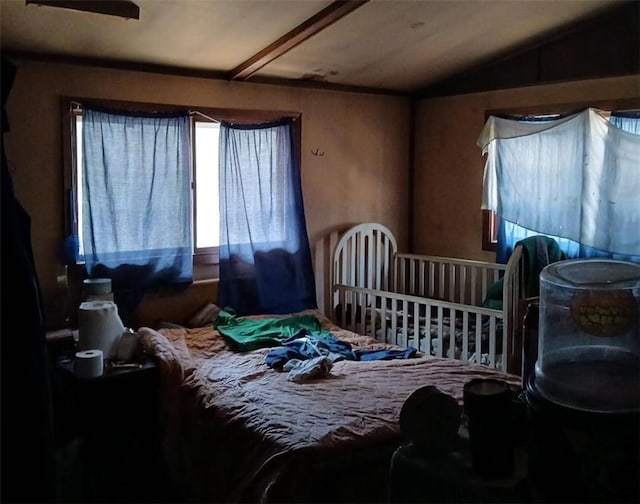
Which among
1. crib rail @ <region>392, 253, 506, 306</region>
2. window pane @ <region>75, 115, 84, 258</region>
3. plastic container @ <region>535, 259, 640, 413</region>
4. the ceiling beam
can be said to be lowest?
crib rail @ <region>392, 253, 506, 306</region>

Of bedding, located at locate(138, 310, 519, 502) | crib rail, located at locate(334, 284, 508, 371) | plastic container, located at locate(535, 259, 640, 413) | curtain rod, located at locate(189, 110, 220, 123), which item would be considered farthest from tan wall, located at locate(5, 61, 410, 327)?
plastic container, located at locate(535, 259, 640, 413)

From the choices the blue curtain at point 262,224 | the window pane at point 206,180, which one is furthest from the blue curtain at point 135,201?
the blue curtain at point 262,224

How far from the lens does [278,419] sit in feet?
8.58

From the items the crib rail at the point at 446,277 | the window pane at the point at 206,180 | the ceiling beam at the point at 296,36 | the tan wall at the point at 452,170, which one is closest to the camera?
the ceiling beam at the point at 296,36

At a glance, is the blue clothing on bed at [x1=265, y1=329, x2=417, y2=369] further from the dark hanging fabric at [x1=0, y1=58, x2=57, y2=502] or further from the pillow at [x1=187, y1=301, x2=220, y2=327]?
the dark hanging fabric at [x1=0, y1=58, x2=57, y2=502]

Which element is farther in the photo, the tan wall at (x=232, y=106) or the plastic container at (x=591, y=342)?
the tan wall at (x=232, y=106)

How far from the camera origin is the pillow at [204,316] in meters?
4.02

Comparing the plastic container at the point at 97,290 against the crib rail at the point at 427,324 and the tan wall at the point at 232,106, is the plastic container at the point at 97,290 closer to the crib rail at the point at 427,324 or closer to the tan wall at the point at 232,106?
the tan wall at the point at 232,106

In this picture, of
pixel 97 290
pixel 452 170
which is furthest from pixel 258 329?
pixel 452 170

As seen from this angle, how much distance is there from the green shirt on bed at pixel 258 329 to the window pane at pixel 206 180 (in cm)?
55

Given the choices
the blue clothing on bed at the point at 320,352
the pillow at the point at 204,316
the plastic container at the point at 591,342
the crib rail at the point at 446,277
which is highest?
the plastic container at the point at 591,342

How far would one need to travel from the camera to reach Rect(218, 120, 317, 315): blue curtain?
4125 millimetres

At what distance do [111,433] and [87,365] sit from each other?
1.14 feet

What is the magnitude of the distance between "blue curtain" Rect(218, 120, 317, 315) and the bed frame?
1.13 feet
